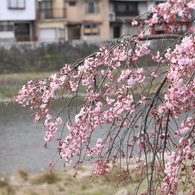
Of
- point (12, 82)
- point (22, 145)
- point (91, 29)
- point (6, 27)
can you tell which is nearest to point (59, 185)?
point (22, 145)

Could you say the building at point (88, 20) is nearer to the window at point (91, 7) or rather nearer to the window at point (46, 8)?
the window at point (91, 7)

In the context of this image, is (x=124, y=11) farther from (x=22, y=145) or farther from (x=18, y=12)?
(x=22, y=145)

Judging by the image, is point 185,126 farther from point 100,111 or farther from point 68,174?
point 68,174

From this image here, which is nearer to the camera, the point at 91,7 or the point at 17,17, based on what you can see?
the point at 17,17

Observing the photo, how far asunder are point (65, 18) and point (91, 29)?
1596 mm

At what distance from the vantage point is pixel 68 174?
25.2ft

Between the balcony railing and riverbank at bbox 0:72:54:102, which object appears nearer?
riverbank at bbox 0:72:54:102

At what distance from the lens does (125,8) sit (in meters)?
26.3

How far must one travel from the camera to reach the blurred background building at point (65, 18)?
24484 millimetres

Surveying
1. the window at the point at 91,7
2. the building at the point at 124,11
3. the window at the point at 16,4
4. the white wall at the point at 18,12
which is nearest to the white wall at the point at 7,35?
the white wall at the point at 18,12

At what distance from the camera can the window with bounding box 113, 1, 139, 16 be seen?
26281 mm

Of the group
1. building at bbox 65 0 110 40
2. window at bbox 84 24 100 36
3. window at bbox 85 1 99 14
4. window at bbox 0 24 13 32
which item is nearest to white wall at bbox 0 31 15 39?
window at bbox 0 24 13 32

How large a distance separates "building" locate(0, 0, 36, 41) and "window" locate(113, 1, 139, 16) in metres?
4.54

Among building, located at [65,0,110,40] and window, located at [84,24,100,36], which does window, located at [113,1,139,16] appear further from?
window, located at [84,24,100,36]
